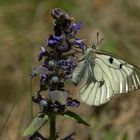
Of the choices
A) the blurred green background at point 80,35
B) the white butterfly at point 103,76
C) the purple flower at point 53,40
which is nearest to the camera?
the purple flower at point 53,40

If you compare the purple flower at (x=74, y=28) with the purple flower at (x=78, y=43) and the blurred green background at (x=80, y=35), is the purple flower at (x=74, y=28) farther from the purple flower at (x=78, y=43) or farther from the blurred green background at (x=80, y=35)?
the blurred green background at (x=80, y=35)

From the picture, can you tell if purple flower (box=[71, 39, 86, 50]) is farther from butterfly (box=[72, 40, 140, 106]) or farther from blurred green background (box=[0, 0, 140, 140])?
blurred green background (box=[0, 0, 140, 140])

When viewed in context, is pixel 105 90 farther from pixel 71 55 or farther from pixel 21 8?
pixel 21 8

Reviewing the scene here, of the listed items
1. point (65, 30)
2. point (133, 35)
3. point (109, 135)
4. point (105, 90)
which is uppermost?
point (133, 35)

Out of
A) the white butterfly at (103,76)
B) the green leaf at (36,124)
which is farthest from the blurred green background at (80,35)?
the green leaf at (36,124)

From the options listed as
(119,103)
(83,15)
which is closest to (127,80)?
(119,103)

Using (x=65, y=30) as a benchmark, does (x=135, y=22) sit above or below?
above

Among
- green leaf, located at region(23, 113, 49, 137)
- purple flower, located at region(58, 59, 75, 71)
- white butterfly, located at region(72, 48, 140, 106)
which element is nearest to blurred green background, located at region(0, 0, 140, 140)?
white butterfly, located at region(72, 48, 140, 106)

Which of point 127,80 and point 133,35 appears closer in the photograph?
point 127,80

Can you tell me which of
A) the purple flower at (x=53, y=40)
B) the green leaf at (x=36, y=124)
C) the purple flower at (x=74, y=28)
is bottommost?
the green leaf at (x=36, y=124)
